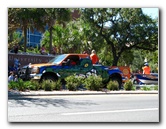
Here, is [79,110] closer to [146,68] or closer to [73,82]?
[73,82]

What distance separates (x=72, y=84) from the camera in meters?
9.83

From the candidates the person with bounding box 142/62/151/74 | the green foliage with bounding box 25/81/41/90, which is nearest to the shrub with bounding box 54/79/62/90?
the green foliage with bounding box 25/81/41/90

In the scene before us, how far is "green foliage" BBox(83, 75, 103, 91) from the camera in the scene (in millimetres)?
10008

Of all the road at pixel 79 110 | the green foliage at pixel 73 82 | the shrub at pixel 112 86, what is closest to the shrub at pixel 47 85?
the green foliage at pixel 73 82

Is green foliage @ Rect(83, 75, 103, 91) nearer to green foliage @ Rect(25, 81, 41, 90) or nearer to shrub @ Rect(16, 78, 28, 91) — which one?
green foliage @ Rect(25, 81, 41, 90)

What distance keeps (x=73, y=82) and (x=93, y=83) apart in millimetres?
617

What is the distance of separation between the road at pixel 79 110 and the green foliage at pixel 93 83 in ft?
5.70

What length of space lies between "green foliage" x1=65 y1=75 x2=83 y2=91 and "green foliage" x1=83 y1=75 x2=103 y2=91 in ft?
0.68

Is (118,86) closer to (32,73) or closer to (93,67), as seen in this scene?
(93,67)

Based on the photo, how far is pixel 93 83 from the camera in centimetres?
1002

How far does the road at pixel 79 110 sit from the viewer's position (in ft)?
18.6

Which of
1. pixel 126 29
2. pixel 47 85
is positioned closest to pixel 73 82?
pixel 47 85

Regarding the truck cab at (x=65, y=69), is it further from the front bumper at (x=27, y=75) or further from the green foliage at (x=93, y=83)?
the green foliage at (x=93, y=83)
